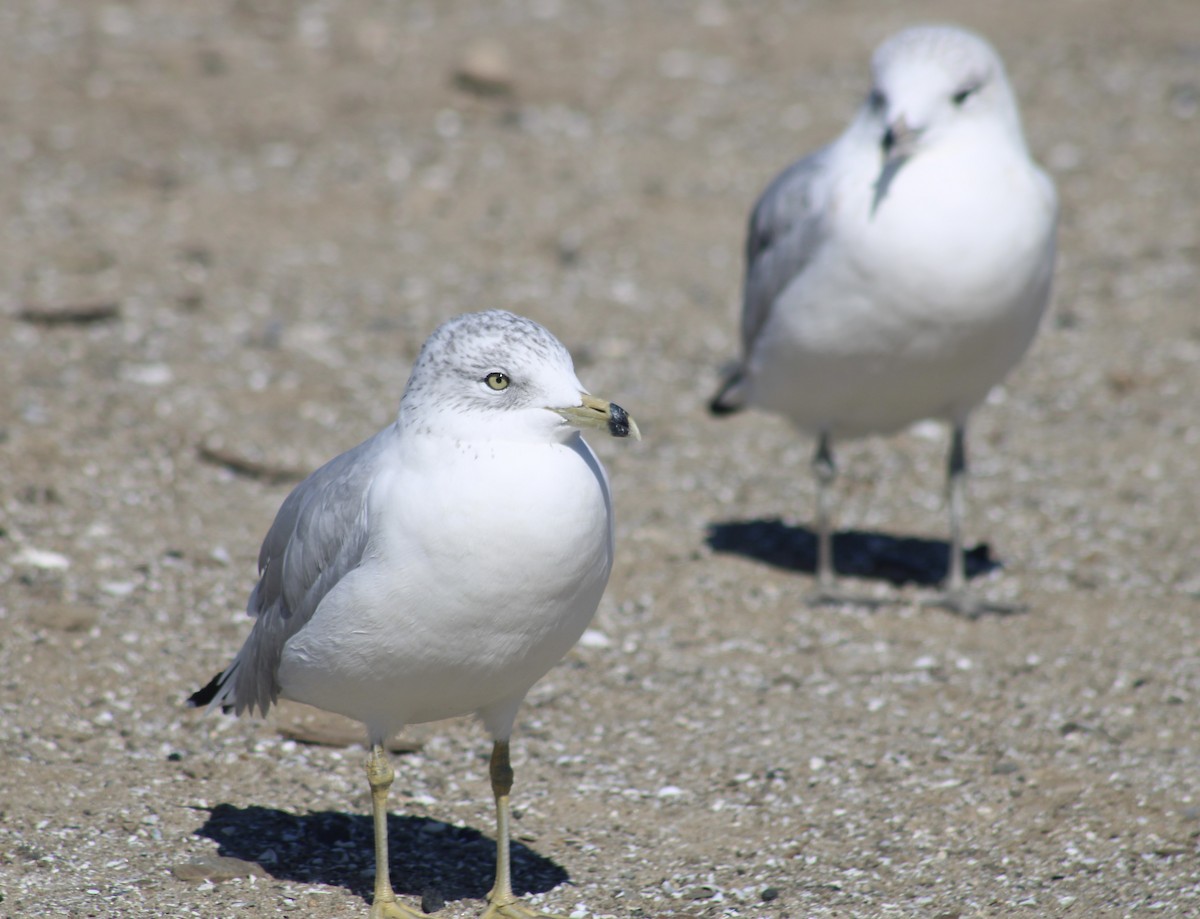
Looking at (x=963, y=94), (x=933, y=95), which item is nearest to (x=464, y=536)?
(x=933, y=95)

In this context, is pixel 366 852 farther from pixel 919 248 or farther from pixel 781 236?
pixel 781 236

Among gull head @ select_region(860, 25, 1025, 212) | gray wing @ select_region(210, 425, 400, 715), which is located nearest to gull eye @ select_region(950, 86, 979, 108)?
gull head @ select_region(860, 25, 1025, 212)

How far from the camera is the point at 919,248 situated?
5.76 metres

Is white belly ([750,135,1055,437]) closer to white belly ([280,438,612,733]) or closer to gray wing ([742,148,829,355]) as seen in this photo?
gray wing ([742,148,829,355])

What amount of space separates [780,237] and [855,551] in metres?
1.49

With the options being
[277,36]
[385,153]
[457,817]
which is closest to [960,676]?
[457,817]

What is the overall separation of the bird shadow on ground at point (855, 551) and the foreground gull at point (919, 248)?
0.38 meters

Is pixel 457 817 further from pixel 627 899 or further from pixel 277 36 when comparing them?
pixel 277 36

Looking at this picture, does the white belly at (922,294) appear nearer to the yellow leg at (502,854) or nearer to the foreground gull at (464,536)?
the foreground gull at (464,536)

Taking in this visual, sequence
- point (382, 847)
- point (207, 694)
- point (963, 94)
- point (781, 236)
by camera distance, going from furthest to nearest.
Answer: point (781, 236), point (963, 94), point (207, 694), point (382, 847)

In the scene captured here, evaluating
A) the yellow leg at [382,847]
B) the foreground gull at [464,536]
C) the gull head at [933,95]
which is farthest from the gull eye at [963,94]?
the yellow leg at [382,847]

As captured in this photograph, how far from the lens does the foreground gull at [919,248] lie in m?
5.78

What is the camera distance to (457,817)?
485 centimetres

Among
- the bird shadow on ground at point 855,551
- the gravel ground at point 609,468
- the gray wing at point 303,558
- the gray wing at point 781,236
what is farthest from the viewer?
the bird shadow on ground at point 855,551
